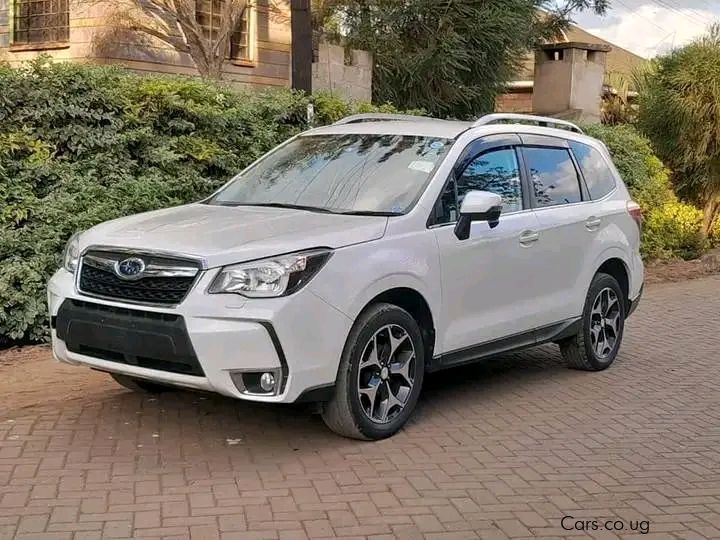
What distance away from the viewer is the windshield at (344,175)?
5.75 m

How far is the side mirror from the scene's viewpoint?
223 inches

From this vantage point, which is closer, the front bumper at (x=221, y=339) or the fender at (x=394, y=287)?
the front bumper at (x=221, y=339)

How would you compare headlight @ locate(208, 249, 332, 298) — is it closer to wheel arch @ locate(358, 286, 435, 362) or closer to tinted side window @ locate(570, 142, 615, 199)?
wheel arch @ locate(358, 286, 435, 362)

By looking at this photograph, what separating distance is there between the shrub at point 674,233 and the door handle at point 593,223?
24.0 ft

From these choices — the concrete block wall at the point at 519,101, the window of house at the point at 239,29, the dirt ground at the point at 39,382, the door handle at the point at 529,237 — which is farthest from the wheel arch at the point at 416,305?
the concrete block wall at the point at 519,101

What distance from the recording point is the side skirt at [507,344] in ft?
19.0

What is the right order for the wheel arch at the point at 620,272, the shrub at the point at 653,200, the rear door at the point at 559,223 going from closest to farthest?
the rear door at the point at 559,223, the wheel arch at the point at 620,272, the shrub at the point at 653,200

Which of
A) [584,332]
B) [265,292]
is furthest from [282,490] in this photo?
[584,332]

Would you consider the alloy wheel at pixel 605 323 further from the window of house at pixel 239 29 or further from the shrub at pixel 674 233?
the window of house at pixel 239 29

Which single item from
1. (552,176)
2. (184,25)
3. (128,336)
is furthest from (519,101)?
(128,336)

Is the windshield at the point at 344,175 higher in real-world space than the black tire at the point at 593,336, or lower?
higher

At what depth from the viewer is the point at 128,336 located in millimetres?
4836

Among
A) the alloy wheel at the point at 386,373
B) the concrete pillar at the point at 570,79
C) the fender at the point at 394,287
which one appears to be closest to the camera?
the fender at the point at 394,287

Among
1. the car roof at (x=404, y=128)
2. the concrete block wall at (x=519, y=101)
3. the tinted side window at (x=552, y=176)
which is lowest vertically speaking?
the tinted side window at (x=552, y=176)
